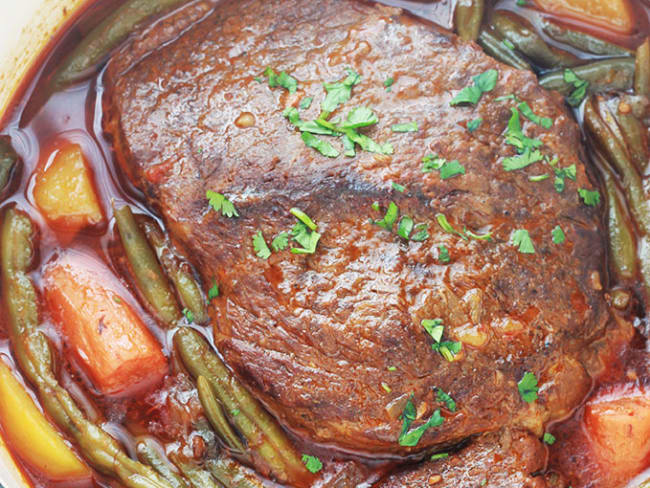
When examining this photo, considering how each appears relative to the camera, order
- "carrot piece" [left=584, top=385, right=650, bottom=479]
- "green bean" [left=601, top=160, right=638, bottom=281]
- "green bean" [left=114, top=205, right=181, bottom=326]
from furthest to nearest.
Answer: "green bean" [left=601, top=160, right=638, bottom=281] < "green bean" [left=114, top=205, right=181, bottom=326] < "carrot piece" [left=584, top=385, right=650, bottom=479]

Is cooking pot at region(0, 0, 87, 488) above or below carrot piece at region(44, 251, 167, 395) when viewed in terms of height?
above

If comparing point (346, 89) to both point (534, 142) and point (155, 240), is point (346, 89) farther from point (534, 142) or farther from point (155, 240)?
point (155, 240)

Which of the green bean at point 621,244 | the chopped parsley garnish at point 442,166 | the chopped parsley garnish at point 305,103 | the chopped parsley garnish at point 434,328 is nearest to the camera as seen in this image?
the chopped parsley garnish at point 434,328

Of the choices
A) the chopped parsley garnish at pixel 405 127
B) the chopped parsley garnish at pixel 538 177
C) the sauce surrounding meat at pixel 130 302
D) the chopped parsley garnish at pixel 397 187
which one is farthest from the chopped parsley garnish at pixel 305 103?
the chopped parsley garnish at pixel 538 177

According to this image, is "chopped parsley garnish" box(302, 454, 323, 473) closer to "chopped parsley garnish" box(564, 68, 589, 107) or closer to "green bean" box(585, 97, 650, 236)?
"green bean" box(585, 97, 650, 236)

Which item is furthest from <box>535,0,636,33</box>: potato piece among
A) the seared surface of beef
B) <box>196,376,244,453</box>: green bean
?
<box>196,376,244,453</box>: green bean

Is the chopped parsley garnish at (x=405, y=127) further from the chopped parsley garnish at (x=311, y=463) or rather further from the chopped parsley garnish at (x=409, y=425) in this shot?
the chopped parsley garnish at (x=311, y=463)
